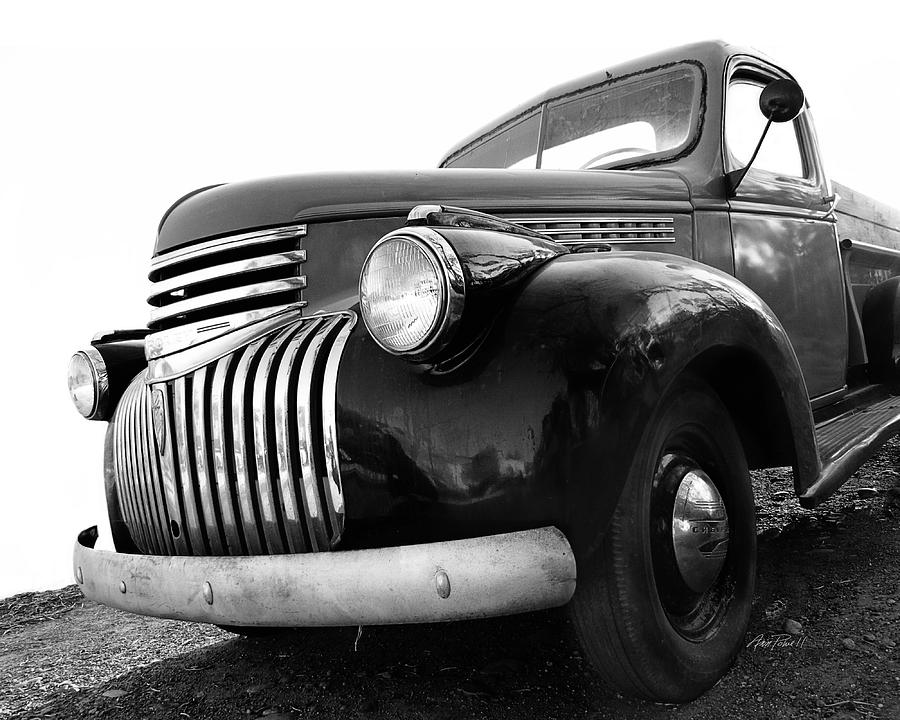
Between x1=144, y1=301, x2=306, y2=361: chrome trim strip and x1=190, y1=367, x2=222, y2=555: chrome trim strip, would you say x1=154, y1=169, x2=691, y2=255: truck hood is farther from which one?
x1=190, y1=367, x2=222, y2=555: chrome trim strip

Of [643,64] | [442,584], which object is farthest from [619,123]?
[442,584]

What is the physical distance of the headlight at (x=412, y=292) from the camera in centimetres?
146

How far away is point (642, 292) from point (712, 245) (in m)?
1.29

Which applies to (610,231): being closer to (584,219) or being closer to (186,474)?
(584,219)

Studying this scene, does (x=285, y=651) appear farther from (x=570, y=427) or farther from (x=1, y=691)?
(x=570, y=427)

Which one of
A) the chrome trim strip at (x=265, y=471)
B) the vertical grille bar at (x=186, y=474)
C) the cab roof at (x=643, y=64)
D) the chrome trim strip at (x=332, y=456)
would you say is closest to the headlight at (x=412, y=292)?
the chrome trim strip at (x=332, y=456)

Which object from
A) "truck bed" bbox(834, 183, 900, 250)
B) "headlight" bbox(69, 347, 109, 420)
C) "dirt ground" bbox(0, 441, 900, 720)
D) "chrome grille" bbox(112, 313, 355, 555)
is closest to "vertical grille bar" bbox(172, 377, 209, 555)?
"chrome grille" bbox(112, 313, 355, 555)

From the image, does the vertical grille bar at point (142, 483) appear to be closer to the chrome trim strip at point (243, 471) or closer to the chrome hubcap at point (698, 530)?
the chrome trim strip at point (243, 471)

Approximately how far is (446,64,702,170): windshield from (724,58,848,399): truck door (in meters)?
0.16

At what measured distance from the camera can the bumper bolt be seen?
54.5 inches

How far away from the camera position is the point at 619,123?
9.80 ft

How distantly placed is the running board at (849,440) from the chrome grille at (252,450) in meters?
1.23

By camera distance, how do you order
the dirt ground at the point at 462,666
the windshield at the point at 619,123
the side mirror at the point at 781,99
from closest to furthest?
the dirt ground at the point at 462,666
the side mirror at the point at 781,99
the windshield at the point at 619,123

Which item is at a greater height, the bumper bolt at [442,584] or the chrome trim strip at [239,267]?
the chrome trim strip at [239,267]
